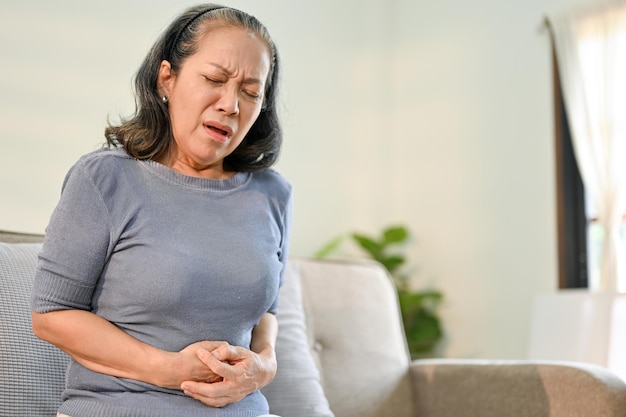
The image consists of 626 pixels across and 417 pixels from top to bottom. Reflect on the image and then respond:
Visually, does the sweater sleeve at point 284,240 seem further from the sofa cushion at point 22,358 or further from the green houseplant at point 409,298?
the green houseplant at point 409,298

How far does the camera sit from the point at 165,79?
1.53 m

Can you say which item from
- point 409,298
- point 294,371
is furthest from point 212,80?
point 409,298

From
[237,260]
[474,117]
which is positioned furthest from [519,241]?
[237,260]

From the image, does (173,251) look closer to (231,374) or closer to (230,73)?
(231,374)

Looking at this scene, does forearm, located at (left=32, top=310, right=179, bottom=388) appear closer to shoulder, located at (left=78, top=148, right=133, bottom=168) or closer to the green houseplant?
shoulder, located at (left=78, top=148, right=133, bottom=168)

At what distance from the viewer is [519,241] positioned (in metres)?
3.77

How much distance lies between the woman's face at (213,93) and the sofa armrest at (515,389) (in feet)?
3.47

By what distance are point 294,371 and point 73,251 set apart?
0.82 metres

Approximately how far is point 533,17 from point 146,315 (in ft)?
9.63

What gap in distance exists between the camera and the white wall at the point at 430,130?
3.71 metres

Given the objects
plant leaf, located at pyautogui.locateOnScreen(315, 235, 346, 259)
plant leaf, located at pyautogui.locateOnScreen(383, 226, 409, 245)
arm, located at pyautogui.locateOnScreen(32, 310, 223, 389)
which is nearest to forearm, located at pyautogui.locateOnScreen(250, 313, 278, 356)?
arm, located at pyautogui.locateOnScreen(32, 310, 223, 389)

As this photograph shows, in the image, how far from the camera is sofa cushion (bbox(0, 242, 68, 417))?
157 centimetres

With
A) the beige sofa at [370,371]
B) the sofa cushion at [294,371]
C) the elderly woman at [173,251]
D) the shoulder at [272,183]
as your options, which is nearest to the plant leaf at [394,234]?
the beige sofa at [370,371]

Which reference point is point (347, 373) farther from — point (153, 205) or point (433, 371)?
point (153, 205)
